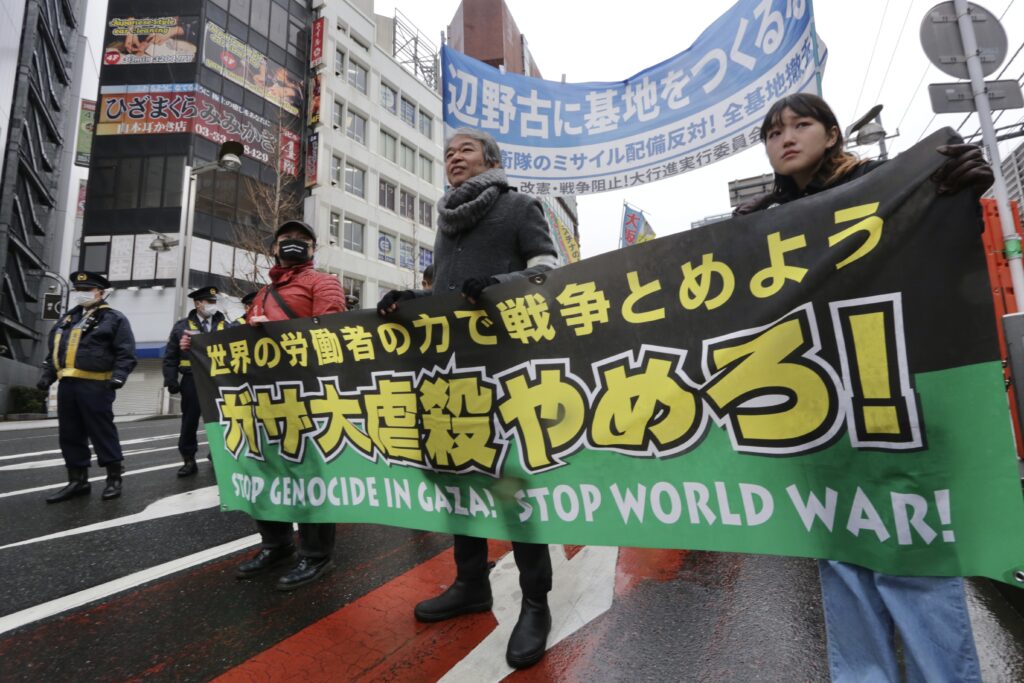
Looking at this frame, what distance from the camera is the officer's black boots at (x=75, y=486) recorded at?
4.62 meters

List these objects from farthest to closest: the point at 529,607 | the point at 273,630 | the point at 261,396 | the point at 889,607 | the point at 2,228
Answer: the point at 2,228 → the point at 261,396 → the point at 273,630 → the point at 529,607 → the point at 889,607

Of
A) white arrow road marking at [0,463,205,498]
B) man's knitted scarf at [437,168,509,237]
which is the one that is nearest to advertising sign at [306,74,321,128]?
white arrow road marking at [0,463,205,498]

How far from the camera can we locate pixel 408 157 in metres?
30.9

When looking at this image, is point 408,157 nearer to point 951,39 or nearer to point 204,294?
point 204,294

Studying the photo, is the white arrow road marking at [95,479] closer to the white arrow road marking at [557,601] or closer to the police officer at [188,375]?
the police officer at [188,375]

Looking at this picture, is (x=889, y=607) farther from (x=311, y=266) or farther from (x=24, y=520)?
(x=24, y=520)

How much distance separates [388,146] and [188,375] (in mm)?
26571

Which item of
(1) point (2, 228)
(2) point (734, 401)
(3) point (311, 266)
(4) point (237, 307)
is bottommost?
(2) point (734, 401)

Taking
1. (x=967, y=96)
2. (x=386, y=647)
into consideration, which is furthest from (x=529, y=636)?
(x=967, y=96)

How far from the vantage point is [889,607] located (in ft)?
4.53

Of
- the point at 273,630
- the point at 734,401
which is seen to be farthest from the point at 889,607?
the point at 273,630

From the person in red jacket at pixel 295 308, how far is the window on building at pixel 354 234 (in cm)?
2423

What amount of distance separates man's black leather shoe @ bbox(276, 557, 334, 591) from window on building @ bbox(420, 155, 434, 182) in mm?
31241

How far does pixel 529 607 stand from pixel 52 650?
76.3 inches
